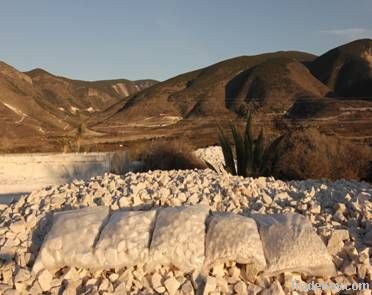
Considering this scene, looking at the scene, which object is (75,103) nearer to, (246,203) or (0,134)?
(0,134)

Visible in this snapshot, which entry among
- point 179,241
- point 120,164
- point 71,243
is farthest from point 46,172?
point 179,241

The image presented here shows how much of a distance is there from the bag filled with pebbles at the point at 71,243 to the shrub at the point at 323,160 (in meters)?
5.80

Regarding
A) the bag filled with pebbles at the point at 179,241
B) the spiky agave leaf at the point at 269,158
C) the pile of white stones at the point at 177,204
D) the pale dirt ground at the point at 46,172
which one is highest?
the bag filled with pebbles at the point at 179,241

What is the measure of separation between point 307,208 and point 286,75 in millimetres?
83400

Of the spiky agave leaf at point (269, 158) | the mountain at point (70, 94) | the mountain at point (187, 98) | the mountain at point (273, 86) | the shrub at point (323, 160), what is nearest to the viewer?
the shrub at point (323, 160)

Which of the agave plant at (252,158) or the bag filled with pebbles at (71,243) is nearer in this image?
the bag filled with pebbles at (71,243)

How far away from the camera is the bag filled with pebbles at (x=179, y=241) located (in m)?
4.14

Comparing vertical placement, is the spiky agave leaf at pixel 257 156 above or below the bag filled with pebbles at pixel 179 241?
below

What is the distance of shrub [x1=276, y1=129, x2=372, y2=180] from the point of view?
9.58 metres

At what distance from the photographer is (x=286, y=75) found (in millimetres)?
86250

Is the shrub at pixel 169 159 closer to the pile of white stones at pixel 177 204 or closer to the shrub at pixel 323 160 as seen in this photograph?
the shrub at pixel 323 160

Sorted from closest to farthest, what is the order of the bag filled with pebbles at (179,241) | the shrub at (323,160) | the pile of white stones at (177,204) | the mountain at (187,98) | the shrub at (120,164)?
the pile of white stones at (177,204), the bag filled with pebbles at (179,241), the shrub at (323,160), the shrub at (120,164), the mountain at (187,98)

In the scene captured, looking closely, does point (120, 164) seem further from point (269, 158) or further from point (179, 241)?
point (179, 241)

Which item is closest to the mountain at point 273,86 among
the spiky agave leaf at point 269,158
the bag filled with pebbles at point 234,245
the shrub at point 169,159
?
the shrub at point 169,159
